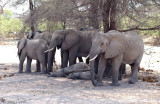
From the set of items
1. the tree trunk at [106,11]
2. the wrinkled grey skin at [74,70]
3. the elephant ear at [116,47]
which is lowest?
the wrinkled grey skin at [74,70]

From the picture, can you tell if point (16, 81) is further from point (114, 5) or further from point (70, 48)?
point (114, 5)

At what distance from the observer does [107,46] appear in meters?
9.77

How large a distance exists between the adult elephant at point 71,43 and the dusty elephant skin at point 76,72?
33.2 inches

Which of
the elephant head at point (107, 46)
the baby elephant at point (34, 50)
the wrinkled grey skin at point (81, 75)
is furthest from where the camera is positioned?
the baby elephant at point (34, 50)

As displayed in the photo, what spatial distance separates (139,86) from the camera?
9.77 metres

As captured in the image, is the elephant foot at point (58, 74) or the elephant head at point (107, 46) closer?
the elephant head at point (107, 46)

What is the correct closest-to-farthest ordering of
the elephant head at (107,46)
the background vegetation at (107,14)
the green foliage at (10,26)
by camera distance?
the elephant head at (107,46) < the background vegetation at (107,14) < the green foliage at (10,26)

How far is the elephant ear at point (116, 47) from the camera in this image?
980 centimetres

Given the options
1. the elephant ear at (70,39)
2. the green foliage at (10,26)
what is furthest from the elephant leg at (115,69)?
the green foliage at (10,26)

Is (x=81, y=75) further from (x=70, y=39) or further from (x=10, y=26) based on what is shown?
(x=10, y=26)

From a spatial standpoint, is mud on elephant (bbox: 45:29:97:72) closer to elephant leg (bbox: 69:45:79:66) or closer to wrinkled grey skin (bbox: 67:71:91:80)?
elephant leg (bbox: 69:45:79:66)

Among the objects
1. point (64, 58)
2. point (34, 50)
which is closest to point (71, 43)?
point (64, 58)

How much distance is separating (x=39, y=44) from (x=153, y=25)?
4.82 meters

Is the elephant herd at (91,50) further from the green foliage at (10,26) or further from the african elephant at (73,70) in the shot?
the green foliage at (10,26)
